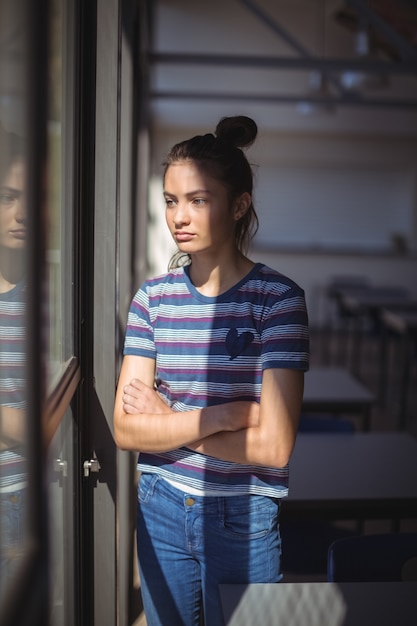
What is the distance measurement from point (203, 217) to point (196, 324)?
0.68 ft

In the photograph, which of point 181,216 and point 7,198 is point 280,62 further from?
point 7,198

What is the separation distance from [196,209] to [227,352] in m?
0.28

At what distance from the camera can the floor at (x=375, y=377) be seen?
326 cm

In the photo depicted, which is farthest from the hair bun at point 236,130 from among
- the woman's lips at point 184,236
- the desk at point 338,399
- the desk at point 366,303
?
the desk at point 366,303

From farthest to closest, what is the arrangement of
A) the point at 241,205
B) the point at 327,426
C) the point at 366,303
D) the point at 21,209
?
the point at 366,303 → the point at 327,426 → the point at 241,205 → the point at 21,209

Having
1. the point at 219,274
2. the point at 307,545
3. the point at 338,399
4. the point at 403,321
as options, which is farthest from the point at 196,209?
the point at 403,321

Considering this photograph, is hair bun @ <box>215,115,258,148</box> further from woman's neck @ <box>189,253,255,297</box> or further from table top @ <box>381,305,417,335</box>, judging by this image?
table top @ <box>381,305,417,335</box>

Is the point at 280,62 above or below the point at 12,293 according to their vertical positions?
above

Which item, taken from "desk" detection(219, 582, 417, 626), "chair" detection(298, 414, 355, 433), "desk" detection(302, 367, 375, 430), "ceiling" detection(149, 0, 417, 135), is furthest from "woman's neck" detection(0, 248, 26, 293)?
"ceiling" detection(149, 0, 417, 135)

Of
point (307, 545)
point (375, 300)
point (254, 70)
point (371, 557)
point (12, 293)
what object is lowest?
point (307, 545)

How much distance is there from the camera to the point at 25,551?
607mm

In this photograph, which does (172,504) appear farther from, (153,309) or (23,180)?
(23,180)

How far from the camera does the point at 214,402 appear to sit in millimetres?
1242

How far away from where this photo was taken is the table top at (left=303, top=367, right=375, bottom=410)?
A: 293 centimetres
